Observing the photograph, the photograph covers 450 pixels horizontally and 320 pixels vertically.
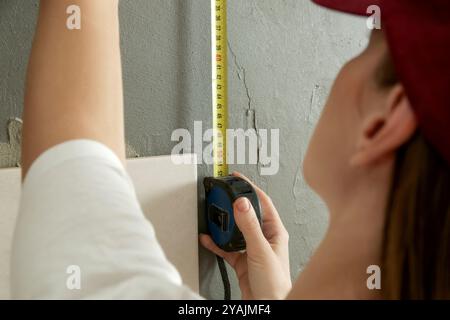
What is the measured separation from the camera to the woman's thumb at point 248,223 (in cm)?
94

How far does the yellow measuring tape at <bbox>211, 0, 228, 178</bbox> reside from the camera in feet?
3.41

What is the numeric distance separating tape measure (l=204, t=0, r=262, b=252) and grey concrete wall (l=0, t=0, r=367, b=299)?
22 millimetres

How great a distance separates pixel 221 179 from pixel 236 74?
0.26m

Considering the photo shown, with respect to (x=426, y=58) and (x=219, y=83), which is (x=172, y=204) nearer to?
(x=219, y=83)

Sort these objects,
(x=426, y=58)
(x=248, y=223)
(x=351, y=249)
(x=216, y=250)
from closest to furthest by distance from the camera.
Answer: (x=426, y=58)
(x=351, y=249)
(x=248, y=223)
(x=216, y=250)

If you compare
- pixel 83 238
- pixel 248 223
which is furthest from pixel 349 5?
pixel 248 223

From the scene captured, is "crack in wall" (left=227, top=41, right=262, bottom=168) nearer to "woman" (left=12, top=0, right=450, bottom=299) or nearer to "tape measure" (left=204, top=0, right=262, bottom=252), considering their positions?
Result: "tape measure" (left=204, top=0, right=262, bottom=252)

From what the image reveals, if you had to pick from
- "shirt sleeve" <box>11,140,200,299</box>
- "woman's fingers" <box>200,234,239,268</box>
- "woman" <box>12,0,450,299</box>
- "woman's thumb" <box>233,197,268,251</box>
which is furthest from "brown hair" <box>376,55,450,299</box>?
"woman's fingers" <box>200,234,239,268</box>

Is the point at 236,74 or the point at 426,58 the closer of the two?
the point at 426,58

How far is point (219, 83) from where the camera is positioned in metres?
1.07
